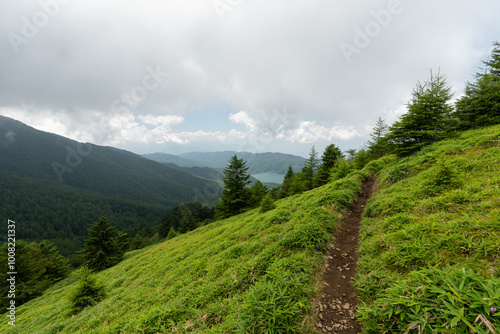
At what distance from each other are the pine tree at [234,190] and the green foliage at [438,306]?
28.0 meters

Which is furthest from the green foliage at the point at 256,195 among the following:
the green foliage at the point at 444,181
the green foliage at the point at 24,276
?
the green foliage at the point at 24,276

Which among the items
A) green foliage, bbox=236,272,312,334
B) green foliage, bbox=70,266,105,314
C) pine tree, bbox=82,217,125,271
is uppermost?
green foliage, bbox=236,272,312,334

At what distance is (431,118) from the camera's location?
13.8 meters

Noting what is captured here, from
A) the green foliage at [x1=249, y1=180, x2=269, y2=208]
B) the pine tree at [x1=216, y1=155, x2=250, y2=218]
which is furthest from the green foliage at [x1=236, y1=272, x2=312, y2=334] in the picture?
the green foliage at [x1=249, y1=180, x2=269, y2=208]

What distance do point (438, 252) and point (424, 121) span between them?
1479 centimetres

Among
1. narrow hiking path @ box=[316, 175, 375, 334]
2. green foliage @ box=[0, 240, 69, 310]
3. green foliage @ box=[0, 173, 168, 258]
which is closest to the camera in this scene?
narrow hiking path @ box=[316, 175, 375, 334]

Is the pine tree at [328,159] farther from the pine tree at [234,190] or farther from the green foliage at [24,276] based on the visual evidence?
the green foliage at [24,276]

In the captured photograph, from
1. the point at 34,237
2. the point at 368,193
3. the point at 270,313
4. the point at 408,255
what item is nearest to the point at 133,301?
the point at 270,313

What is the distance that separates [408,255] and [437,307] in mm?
2177

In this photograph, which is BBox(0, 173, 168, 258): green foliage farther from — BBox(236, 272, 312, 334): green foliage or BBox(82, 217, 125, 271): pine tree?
BBox(236, 272, 312, 334): green foliage

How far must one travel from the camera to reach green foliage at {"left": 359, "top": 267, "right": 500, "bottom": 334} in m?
2.26

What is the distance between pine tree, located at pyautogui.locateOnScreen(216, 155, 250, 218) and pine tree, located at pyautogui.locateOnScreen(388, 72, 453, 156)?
70.9 ft

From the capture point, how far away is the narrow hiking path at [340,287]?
3.63 metres

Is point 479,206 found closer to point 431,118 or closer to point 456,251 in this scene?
point 456,251
